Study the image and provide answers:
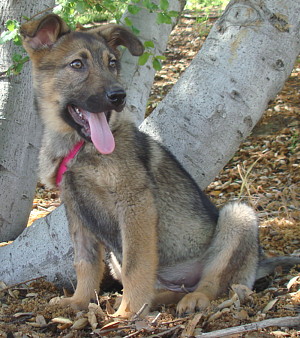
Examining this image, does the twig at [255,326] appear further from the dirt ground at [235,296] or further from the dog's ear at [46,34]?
the dog's ear at [46,34]

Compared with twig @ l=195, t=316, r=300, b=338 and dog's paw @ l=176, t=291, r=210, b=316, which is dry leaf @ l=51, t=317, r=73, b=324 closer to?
dog's paw @ l=176, t=291, r=210, b=316

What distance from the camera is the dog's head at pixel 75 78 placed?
3522 millimetres

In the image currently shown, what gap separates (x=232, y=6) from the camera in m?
4.33

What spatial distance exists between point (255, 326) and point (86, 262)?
1.54m

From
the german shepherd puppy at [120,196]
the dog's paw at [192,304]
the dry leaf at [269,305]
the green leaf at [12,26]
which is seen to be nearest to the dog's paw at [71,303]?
the german shepherd puppy at [120,196]

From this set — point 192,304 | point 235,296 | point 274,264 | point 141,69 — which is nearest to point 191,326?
point 192,304

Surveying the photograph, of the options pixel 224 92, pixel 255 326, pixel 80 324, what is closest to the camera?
pixel 255 326

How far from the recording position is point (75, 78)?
3676 mm

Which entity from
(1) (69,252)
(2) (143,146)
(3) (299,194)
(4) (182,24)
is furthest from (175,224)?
(4) (182,24)

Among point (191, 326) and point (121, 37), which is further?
point (121, 37)

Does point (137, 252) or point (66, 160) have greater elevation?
point (66, 160)

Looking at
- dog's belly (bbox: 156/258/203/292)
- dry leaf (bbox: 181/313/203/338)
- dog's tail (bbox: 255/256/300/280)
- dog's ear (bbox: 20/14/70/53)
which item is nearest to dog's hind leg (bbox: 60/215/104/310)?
dog's belly (bbox: 156/258/203/292)

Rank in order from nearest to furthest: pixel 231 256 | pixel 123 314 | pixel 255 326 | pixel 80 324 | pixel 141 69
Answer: pixel 255 326
pixel 80 324
pixel 123 314
pixel 231 256
pixel 141 69

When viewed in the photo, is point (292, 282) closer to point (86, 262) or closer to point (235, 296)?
point (235, 296)
